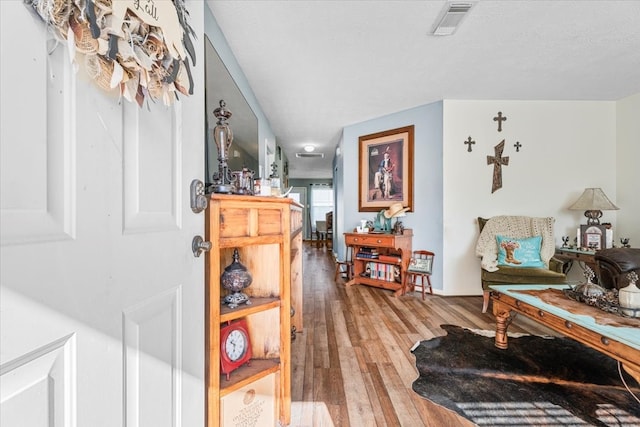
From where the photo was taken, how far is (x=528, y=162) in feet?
11.6

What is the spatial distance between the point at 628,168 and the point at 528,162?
3.59ft

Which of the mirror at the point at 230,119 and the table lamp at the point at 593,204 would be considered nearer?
the mirror at the point at 230,119

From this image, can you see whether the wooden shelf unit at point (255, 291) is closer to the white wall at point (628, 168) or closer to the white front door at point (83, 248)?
the white front door at point (83, 248)

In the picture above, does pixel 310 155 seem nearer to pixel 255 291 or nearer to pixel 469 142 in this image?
pixel 469 142

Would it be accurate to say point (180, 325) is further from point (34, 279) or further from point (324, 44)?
point (324, 44)

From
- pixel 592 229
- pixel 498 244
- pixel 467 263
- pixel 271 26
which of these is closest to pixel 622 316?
pixel 498 244

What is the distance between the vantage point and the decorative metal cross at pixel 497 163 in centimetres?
353

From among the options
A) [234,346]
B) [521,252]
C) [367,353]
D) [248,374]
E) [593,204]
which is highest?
[593,204]

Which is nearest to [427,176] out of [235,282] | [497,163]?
[497,163]

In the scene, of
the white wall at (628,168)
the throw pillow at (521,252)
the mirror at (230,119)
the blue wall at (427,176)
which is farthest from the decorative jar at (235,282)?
the white wall at (628,168)

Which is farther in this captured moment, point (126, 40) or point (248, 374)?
point (248, 374)

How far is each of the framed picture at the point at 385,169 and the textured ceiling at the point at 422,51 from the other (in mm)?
507

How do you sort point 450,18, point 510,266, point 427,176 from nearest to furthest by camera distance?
point 450,18
point 510,266
point 427,176

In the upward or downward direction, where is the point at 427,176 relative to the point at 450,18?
downward
